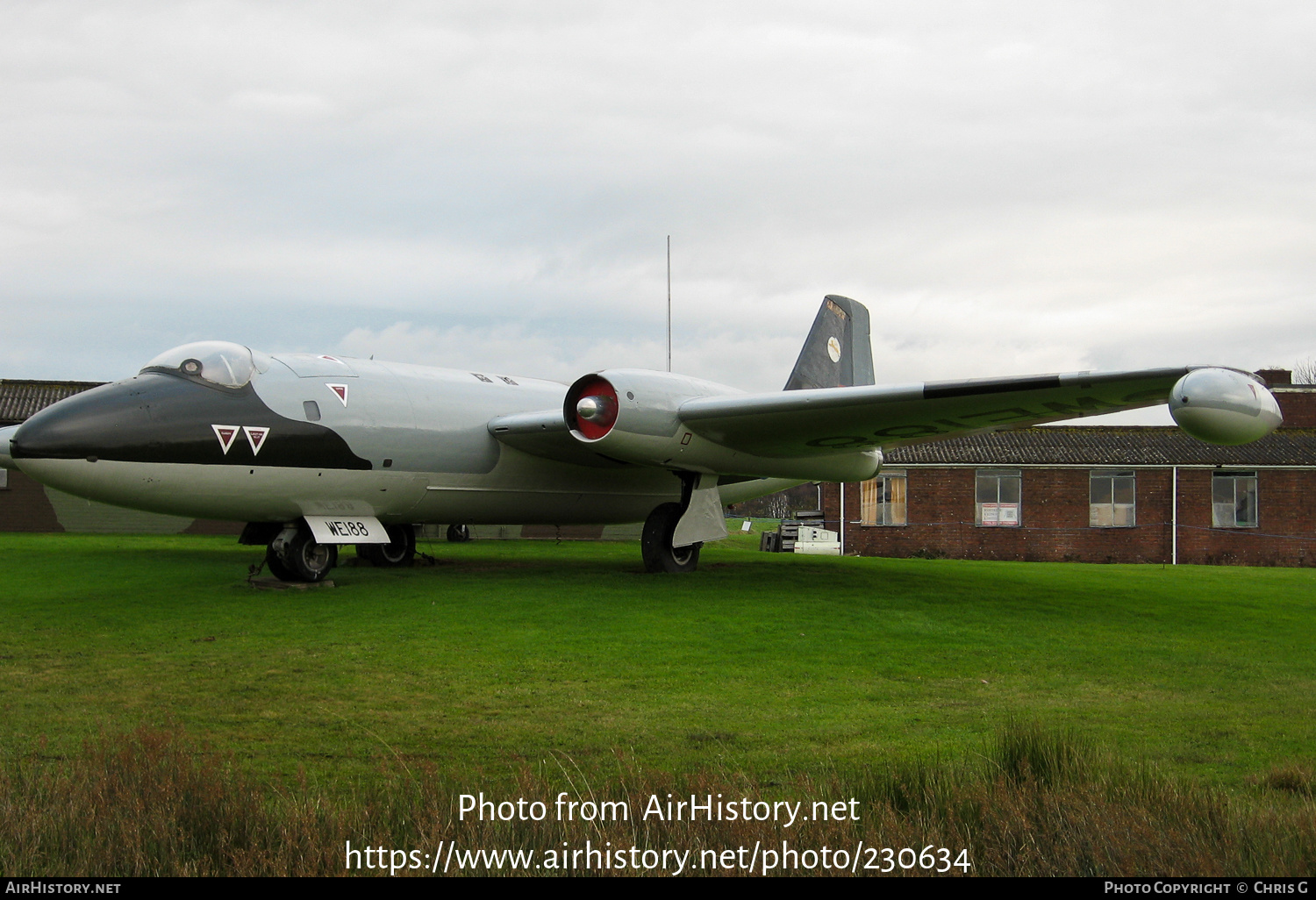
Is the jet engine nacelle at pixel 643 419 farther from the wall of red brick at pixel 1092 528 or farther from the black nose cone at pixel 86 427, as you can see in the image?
the wall of red brick at pixel 1092 528

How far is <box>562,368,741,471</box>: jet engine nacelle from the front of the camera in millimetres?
13109

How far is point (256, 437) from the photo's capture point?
12.2 metres

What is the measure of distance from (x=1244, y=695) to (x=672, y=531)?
9058 mm

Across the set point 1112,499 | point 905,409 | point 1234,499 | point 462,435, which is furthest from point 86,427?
point 1234,499

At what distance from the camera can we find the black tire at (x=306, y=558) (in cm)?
1291

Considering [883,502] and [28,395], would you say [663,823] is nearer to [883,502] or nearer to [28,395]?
[883,502]

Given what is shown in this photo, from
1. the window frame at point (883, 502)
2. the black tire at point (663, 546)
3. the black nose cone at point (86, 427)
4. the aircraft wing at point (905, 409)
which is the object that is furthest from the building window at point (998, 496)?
the black nose cone at point (86, 427)

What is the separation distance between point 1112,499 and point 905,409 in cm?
2078

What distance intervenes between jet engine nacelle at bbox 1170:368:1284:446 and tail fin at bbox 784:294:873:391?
9997 millimetres

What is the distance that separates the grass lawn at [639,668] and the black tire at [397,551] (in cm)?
165

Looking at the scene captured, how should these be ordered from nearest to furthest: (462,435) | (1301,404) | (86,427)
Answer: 1. (86,427)
2. (462,435)
3. (1301,404)

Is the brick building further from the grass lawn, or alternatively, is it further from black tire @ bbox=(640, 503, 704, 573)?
the grass lawn
